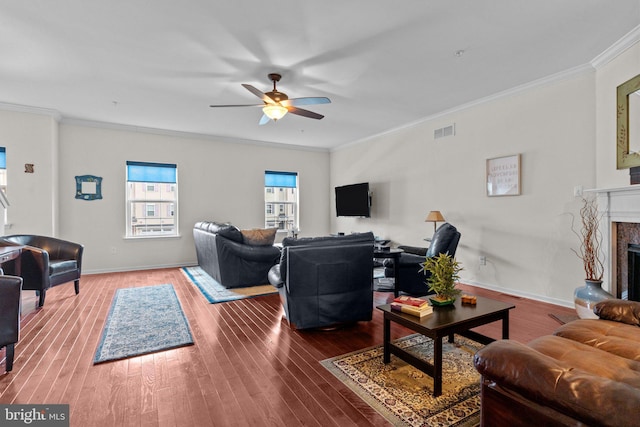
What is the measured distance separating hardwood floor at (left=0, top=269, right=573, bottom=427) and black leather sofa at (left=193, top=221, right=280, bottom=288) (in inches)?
40.1

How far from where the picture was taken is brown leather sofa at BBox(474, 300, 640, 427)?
3.30ft

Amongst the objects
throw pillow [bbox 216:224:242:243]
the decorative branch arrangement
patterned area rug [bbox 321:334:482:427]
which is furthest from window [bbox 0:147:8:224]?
the decorative branch arrangement

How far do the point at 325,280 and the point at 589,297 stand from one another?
2.71 metres

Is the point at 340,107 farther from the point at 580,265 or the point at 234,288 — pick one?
the point at 580,265

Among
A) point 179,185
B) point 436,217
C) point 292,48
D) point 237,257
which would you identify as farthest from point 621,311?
point 179,185

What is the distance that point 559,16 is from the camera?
2695mm

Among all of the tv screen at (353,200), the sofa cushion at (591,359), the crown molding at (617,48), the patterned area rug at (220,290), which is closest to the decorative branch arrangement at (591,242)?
the crown molding at (617,48)

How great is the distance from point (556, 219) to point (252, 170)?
19.2ft

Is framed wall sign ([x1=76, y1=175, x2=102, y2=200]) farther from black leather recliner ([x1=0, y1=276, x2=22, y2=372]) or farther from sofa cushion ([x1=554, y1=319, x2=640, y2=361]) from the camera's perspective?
sofa cushion ([x1=554, y1=319, x2=640, y2=361])

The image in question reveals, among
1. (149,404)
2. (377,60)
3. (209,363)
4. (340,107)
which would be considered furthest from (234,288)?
(377,60)

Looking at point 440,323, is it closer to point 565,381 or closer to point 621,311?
point 565,381

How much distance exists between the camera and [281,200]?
7.86m

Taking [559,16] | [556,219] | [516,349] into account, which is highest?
[559,16]

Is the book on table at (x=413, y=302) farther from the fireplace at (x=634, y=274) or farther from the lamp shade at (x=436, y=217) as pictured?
the lamp shade at (x=436, y=217)
